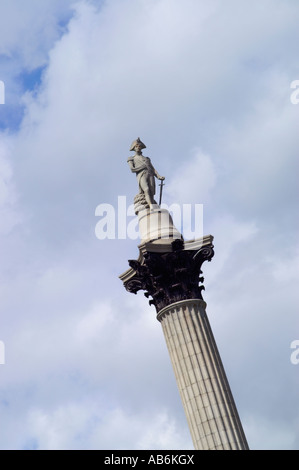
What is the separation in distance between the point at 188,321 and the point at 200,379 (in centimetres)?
224

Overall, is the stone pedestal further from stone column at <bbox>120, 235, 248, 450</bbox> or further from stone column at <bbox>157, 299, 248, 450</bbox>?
stone column at <bbox>157, 299, 248, 450</bbox>

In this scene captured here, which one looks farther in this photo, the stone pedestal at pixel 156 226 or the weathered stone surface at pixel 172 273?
the stone pedestal at pixel 156 226

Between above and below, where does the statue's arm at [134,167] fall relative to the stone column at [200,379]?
above

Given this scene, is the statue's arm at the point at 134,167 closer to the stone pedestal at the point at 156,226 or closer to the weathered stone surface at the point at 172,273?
the stone pedestal at the point at 156,226

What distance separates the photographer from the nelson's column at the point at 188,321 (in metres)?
29.7

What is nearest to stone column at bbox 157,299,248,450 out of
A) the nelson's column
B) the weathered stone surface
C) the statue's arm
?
the nelson's column

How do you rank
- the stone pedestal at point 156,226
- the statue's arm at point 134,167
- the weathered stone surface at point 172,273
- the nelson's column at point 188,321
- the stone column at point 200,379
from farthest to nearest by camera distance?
the statue's arm at point 134,167
the stone pedestal at point 156,226
the weathered stone surface at point 172,273
the nelson's column at point 188,321
the stone column at point 200,379

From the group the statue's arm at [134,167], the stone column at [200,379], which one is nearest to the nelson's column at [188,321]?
the stone column at [200,379]

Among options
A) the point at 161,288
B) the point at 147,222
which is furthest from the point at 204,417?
the point at 147,222

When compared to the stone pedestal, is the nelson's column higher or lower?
lower

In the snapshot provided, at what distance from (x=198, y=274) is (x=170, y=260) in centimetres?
129

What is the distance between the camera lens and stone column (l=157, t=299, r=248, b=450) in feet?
96.6

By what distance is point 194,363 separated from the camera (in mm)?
30672
